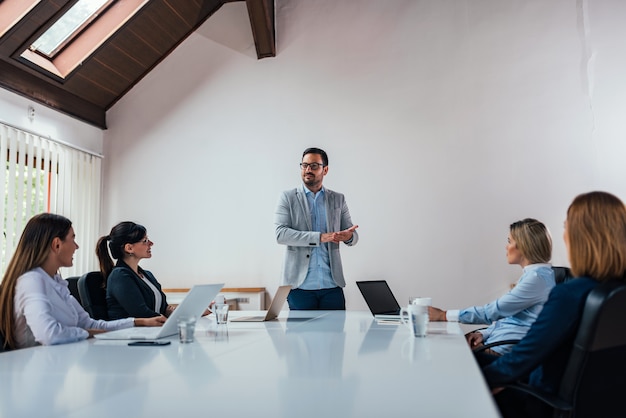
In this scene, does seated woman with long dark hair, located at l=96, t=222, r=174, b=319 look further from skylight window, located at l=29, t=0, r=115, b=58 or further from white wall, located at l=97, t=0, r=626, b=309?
skylight window, located at l=29, t=0, r=115, b=58

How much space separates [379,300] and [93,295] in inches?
56.0

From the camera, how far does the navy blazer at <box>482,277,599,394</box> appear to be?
158cm

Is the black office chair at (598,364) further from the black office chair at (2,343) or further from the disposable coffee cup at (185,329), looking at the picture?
the black office chair at (2,343)

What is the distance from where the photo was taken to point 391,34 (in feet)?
16.3

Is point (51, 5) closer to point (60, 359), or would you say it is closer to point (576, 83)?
point (60, 359)

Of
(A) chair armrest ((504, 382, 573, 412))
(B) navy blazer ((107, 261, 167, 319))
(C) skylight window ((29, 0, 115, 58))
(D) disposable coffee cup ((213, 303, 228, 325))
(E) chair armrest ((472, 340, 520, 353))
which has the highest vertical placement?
(C) skylight window ((29, 0, 115, 58))

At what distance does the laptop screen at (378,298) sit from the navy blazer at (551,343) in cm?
110

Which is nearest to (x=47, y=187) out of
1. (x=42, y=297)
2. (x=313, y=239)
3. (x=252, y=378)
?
(x=313, y=239)

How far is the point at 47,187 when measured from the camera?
457 centimetres

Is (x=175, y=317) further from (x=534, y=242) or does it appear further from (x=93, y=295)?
(x=534, y=242)

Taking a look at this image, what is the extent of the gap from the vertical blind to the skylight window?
2.28ft

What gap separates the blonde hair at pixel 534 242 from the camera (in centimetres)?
244

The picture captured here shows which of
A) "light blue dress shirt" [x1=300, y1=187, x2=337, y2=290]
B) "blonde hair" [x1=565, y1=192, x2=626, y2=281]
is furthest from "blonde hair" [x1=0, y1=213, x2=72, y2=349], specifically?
"blonde hair" [x1=565, y1=192, x2=626, y2=281]

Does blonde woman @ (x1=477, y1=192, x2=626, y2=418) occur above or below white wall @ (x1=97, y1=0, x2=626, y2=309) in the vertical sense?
below
